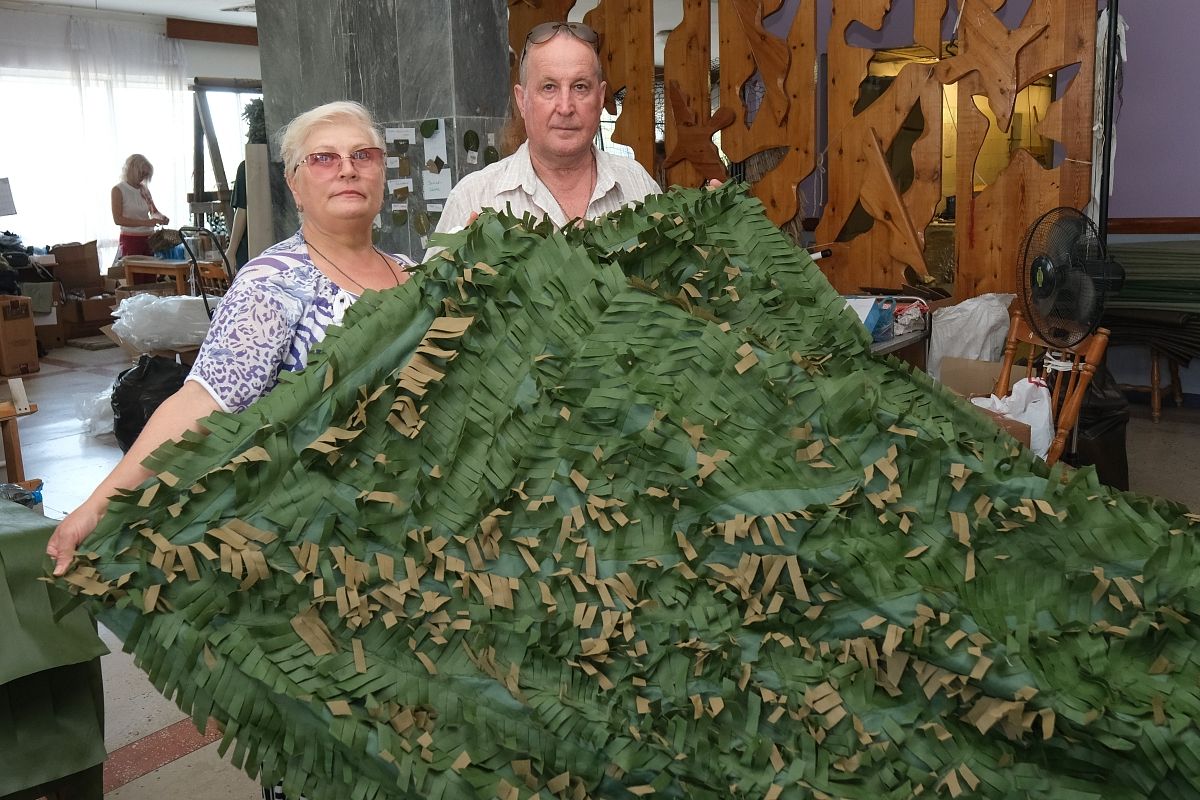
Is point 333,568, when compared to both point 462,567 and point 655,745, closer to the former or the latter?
point 462,567

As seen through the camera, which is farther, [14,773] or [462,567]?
[14,773]

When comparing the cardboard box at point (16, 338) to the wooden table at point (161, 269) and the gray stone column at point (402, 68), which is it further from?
the gray stone column at point (402, 68)

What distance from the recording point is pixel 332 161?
153 centimetres

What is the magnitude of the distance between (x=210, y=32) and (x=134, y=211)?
4.05 m

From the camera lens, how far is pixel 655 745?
0.87m

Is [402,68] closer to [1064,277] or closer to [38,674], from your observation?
[1064,277]

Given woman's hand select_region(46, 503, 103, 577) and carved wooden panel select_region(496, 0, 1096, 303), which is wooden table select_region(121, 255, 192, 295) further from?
woman's hand select_region(46, 503, 103, 577)

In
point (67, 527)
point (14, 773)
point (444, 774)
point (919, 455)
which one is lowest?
point (14, 773)

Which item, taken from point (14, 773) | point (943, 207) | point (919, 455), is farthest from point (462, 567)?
point (943, 207)

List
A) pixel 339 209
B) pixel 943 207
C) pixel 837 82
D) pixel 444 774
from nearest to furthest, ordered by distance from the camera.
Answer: pixel 444 774 < pixel 339 209 < pixel 837 82 < pixel 943 207

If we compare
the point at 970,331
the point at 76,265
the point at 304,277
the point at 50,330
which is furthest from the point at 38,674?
the point at 76,265

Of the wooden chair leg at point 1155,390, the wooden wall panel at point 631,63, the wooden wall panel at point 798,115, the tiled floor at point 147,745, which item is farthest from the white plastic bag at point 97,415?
the wooden chair leg at point 1155,390

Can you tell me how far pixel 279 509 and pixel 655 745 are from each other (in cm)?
41

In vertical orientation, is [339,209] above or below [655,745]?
above
